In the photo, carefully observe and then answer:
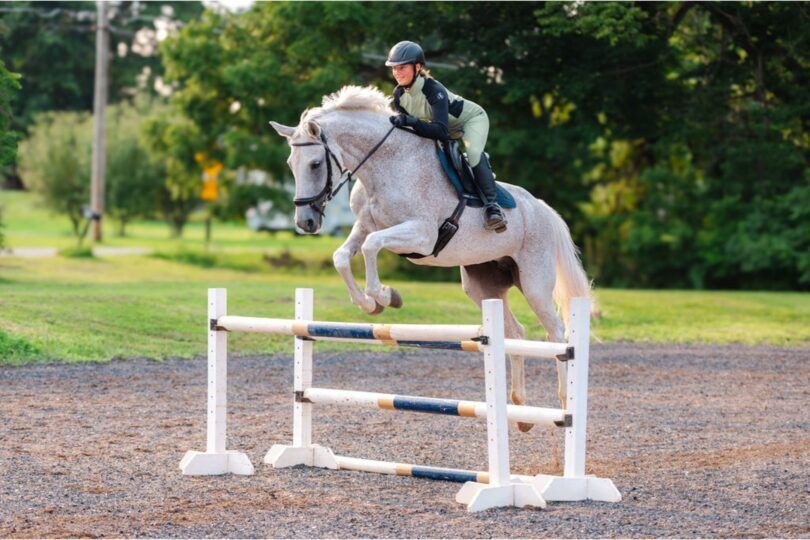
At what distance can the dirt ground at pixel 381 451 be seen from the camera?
5.67 metres

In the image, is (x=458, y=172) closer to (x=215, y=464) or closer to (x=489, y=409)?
(x=489, y=409)

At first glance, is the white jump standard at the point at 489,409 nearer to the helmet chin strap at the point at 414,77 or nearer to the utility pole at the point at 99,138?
the helmet chin strap at the point at 414,77

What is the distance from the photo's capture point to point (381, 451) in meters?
7.86

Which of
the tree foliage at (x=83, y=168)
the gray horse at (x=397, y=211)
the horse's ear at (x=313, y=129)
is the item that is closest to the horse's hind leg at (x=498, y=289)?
the gray horse at (x=397, y=211)

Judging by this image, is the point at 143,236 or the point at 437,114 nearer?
the point at 437,114

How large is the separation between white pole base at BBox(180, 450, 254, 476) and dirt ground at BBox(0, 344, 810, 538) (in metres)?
0.09

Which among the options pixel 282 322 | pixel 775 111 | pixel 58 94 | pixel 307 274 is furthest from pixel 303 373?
pixel 58 94

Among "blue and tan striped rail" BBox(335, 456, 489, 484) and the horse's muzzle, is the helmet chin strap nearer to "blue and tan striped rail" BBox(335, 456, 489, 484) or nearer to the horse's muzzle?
the horse's muzzle

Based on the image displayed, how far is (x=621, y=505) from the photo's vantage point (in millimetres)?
6152

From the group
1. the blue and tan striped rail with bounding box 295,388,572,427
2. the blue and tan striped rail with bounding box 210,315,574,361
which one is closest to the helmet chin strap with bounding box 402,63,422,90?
the blue and tan striped rail with bounding box 210,315,574,361

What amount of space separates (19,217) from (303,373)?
4979 cm

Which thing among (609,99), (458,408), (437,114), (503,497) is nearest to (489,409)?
(458,408)

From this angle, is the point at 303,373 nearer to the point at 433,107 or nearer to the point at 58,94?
the point at 433,107

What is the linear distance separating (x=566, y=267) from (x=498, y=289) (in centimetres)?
51
